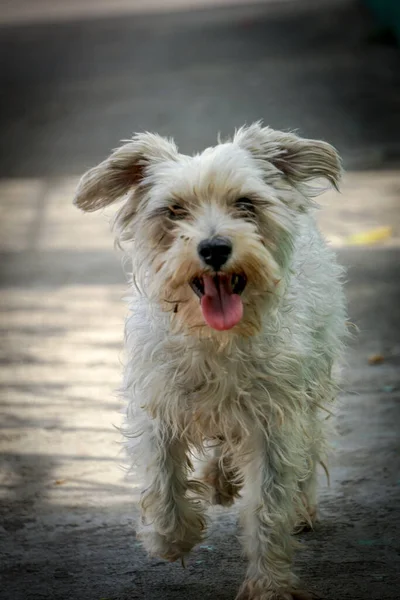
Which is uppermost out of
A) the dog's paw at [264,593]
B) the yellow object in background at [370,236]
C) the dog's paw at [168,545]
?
the yellow object in background at [370,236]

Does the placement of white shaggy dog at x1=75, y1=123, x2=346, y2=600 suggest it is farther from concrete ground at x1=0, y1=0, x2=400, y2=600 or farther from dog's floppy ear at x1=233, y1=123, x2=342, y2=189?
concrete ground at x1=0, y1=0, x2=400, y2=600

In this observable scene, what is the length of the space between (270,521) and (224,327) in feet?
2.55

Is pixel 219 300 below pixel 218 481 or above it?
above

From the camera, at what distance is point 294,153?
452cm

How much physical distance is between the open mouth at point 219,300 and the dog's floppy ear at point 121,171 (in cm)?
58

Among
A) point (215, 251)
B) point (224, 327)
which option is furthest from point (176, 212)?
point (224, 327)

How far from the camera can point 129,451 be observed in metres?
4.69

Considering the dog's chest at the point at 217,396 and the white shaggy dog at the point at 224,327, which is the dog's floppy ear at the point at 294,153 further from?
the dog's chest at the point at 217,396

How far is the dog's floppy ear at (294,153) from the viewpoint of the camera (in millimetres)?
4484

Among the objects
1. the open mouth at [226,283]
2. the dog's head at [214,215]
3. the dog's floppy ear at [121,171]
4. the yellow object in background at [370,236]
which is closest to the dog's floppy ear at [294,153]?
the dog's head at [214,215]

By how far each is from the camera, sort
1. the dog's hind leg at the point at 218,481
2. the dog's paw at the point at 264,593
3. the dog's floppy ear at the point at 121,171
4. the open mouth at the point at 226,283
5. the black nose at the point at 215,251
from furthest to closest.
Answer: the dog's hind leg at the point at 218,481 → the dog's floppy ear at the point at 121,171 → the dog's paw at the point at 264,593 → the open mouth at the point at 226,283 → the black nose at the point at 215,251

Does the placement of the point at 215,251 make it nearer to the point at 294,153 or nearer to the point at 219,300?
the point at 219,300

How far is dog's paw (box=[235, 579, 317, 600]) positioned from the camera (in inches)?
171

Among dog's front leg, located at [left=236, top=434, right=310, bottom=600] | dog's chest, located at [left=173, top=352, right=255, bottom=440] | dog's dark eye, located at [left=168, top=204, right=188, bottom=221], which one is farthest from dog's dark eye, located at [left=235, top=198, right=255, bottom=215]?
dog's front leg, located at [left=236, top=434, right=310, bottom=600]
